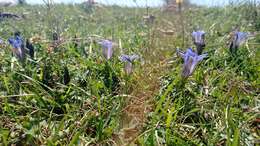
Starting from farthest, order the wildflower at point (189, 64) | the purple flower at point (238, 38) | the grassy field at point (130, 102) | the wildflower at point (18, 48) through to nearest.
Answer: the purple flower at point (238, 38) < the wildflower at point (18, 48) < the wildflower at point (189, 64) < the grassy field at point (130, 102)

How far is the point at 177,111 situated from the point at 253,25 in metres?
3.06

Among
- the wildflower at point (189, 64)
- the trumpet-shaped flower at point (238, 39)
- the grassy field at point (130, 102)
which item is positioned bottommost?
the grassy field at point (130, 102)

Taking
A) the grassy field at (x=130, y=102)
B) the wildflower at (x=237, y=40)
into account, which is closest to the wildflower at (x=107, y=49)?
the grassy field at (x=130, y=102)

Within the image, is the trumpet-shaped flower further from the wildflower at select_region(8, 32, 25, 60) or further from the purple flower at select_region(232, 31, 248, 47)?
the wildflower at select_region(8, 32, 25, 60)

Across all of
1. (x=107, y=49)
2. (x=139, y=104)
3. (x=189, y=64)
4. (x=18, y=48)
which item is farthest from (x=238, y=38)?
(x=18, y=48)

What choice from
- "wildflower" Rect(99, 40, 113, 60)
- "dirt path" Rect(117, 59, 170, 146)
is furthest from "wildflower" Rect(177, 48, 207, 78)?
"wildflower" Rect(99, 40, 113, 60)

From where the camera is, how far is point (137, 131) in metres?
1.70

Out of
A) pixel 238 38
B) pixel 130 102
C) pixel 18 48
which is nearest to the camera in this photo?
pixel 130 102

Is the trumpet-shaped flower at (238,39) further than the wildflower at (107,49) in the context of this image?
Yes

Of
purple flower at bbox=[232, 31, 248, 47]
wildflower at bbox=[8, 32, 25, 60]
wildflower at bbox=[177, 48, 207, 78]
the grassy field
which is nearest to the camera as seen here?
the grassy field

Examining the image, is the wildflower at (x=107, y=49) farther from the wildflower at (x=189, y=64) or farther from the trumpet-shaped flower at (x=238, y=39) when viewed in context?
the trumpet-shaped flower at (x=238, y=39)

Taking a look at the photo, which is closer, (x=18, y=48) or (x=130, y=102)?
(x=130, y=102)

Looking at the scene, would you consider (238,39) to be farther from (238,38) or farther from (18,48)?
(18,48)

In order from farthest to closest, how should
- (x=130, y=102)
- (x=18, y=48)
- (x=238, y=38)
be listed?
(x=238, y=38) < (x=18, y=48) < (x=130, y=102)
